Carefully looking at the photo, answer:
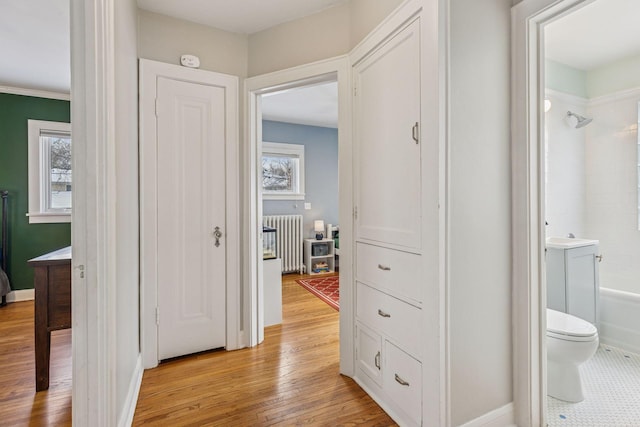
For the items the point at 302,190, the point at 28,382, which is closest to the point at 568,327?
Result: the point at 28,382

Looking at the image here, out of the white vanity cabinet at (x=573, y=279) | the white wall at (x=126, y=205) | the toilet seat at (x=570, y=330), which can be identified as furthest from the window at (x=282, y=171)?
the toilet seat at (x=570, y=330)

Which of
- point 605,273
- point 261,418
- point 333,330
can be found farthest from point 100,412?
point 605,273

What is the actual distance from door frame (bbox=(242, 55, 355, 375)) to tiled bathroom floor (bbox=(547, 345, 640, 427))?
3.75 ft

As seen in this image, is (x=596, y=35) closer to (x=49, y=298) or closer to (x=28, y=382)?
(x=49, y=298)

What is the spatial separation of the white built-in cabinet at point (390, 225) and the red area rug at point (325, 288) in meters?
1.62

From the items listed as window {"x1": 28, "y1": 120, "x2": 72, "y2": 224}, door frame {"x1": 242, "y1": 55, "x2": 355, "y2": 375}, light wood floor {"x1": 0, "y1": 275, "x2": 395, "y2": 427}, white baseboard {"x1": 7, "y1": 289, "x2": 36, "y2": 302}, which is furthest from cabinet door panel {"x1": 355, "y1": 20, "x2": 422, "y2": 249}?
white baseboard {"x1": 7, "y1": 289, "x2": 36, "y2": 302}

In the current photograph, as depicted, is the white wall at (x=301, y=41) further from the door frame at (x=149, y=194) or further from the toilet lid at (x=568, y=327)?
the toilet lid at (x=568, y=327)

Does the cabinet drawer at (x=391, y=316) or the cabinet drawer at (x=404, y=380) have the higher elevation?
the cabinet drawer at (x=391, y=316)

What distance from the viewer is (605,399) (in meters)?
1.77

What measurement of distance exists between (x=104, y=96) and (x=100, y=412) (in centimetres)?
117

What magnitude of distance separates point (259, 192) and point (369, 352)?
1.42 metres

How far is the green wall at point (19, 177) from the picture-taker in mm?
3475

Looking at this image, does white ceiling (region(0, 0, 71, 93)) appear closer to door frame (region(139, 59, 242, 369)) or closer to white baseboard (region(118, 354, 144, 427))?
door frame (region(139, 59, 242, 369))

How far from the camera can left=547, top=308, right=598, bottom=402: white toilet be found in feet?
5.58
